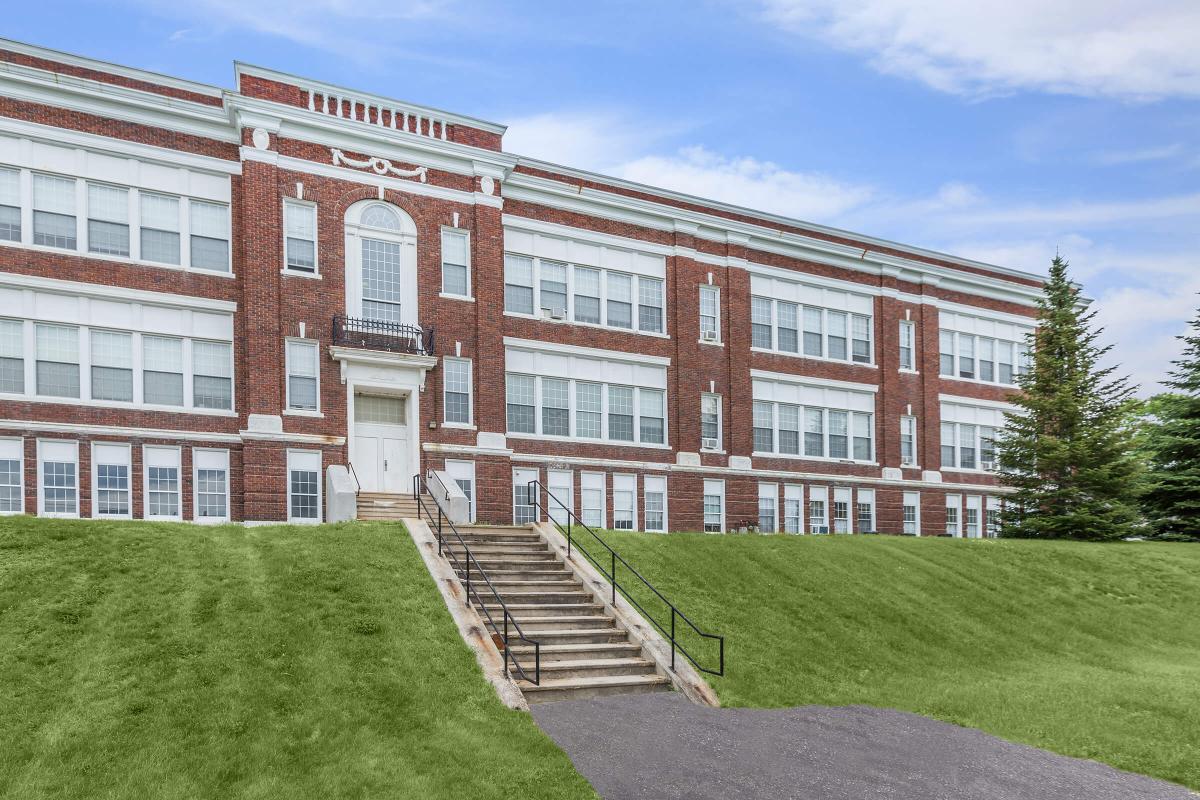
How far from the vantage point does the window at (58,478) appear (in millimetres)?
21812

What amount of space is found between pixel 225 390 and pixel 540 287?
31.3 feet

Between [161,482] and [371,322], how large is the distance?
21.0 feet

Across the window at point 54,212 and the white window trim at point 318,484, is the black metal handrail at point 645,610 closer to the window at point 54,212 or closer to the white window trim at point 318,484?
the white window trim at point 318,484

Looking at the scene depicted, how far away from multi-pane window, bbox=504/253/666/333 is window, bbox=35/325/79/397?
11272mm

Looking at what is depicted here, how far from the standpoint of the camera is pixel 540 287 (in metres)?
29.0

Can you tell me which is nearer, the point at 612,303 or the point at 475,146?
the point at 475,146

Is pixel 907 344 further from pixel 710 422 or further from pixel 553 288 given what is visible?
pixel 553 288

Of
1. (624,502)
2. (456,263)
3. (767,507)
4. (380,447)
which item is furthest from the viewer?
(767,507)

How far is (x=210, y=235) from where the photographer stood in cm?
2434

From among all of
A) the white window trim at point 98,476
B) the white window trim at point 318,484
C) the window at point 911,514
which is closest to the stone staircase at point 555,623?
the white window trim at point 318,484

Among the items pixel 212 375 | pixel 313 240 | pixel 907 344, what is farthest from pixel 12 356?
pixel 907 344

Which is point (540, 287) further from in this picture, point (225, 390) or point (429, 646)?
point (429, 646)

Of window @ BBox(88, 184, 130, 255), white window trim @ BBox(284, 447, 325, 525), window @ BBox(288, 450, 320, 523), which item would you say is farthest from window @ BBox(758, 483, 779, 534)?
window @ BBox(88, 184, 130, 255)

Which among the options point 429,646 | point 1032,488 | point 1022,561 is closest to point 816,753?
point 429,646
